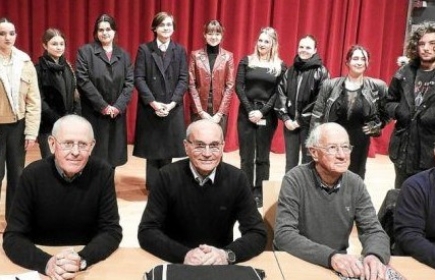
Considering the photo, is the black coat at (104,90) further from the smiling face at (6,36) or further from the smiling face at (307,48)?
the smiling face at (307,48)

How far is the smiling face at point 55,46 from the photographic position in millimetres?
3865

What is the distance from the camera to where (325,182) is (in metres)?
2.45

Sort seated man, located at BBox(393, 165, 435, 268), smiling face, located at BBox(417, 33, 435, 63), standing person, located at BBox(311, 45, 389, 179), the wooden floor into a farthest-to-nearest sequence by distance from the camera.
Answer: the wooden floor
standing person, located at BBox(311, 45, 389, 179)
smiling face, located at BBox(417, 33, 435, 63)
seated man, located at BBox(393, 165, 435, 268)

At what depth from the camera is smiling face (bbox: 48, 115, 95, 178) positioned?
2225mm

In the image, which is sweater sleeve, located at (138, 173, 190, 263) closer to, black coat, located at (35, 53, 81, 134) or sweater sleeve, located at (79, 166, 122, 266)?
sweater sleeve, located at (79, 166, 122, 266)

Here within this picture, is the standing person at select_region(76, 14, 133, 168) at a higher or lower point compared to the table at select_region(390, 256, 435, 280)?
higher

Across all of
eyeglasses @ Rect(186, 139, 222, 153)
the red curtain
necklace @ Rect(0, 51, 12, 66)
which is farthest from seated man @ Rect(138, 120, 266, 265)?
the red curtain

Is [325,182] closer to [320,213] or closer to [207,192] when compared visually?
[320,213]

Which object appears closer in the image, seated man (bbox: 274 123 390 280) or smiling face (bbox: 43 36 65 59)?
seated man (bbox: 274 123 390 280)

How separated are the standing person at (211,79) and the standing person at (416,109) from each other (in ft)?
4.63

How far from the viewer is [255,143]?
172 inches

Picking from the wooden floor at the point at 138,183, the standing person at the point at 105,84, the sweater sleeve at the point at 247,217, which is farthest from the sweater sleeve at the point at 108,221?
the standing person at the point at 105,84

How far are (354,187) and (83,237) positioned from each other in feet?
3.87

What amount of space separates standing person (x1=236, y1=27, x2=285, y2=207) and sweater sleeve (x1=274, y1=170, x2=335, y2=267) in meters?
1.86
